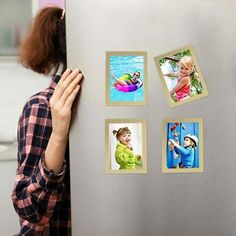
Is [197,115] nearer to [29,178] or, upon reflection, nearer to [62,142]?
[62,142]

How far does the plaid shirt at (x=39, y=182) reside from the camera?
2.85 feet

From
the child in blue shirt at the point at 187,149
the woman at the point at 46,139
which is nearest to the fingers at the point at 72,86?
the woman at the point at 46,139

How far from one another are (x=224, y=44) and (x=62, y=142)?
391 millimetres

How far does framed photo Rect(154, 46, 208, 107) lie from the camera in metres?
0.78

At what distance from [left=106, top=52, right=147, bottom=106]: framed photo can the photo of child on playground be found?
0.05 metres

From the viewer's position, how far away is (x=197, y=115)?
791 mm

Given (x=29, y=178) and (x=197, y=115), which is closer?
(x=197, y=115)

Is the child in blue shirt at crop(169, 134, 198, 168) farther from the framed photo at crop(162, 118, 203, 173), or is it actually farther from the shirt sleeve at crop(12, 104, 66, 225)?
the shirt sleeve at crop(12, 104, 66, 225)

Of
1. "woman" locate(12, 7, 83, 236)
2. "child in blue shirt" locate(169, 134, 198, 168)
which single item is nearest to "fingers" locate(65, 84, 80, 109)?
"woman" locate(12, 7, 83, 236)

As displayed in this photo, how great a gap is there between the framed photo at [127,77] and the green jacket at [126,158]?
9 cm

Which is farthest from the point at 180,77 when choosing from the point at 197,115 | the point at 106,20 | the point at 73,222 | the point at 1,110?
the point at 1,110

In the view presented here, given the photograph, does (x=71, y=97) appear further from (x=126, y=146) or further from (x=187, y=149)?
(x=187, y=149)

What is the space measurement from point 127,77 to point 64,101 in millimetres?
141

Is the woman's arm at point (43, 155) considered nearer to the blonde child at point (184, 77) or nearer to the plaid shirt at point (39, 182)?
the plaid shirt at point (39, 182)
